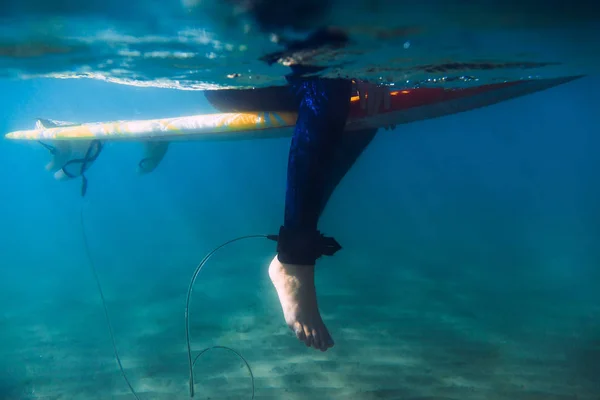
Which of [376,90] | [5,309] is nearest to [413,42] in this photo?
[376,90]

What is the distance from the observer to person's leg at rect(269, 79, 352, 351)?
2.73m

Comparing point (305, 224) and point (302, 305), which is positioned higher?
point (305, 224)

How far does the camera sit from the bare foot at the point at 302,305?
2697 mm

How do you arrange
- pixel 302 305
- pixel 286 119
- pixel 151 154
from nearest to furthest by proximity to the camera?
pixel 302 305 < pixel 286 119 < pixel 151 154

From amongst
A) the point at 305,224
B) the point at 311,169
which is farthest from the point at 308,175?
the point at 305,224

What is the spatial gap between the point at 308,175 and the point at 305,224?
1.11ft

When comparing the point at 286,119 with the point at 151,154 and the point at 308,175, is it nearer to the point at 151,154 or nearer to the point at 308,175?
the point at 308,175

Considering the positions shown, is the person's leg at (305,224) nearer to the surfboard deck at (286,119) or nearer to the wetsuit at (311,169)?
the wetsuit at (311,169)

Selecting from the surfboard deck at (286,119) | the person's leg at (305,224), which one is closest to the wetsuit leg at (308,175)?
the person's leg at (305,224)

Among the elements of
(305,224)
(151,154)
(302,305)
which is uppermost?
(151,154)

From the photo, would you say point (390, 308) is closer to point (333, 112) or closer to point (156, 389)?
point (156, 389)

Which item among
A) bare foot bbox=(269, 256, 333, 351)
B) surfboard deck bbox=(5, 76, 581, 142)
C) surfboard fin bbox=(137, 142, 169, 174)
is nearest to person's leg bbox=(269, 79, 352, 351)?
bare foot bbox=(269, 256, 333, 351)

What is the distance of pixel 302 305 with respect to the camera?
8.95 feet

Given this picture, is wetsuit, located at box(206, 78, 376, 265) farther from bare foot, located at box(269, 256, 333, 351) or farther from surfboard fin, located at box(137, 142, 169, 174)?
surfboard fin, located at box(137, 142, 169, 174)
